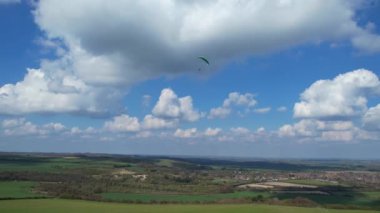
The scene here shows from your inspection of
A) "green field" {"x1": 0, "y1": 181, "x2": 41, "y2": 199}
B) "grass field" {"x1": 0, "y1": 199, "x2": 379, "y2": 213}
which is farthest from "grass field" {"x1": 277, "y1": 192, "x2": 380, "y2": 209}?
"green field" {"x1": 0, "y1": 181, "x2": 41, "y2": 199}

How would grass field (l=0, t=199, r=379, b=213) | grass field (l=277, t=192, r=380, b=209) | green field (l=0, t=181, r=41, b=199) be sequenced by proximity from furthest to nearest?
grass field (l=277, t=192, r=380, b=209) → green field (l=0, t=181, r=41, b=199) → grass field (l=0, t=199, r=379, b=213)

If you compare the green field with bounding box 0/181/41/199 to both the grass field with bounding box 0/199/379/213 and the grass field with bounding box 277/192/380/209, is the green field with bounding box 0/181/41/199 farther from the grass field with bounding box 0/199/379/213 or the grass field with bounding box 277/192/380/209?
the grass field with bounding box 277/192/380/209

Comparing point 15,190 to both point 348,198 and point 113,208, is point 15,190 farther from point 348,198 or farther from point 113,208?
point 348,198

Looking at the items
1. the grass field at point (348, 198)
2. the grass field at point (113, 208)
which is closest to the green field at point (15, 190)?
the grass field at point (113, 208)

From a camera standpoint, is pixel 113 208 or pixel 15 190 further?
pixel 15 190

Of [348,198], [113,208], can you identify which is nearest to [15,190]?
[113,208]

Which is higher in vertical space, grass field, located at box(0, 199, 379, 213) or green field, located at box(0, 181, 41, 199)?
green field, located at box(0, 181, 41, 199)

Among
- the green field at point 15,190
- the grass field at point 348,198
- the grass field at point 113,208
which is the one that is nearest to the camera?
the grass field at point 113,208

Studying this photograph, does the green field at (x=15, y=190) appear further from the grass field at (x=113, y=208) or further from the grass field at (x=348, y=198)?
the grass field at (x=348, y=198)
